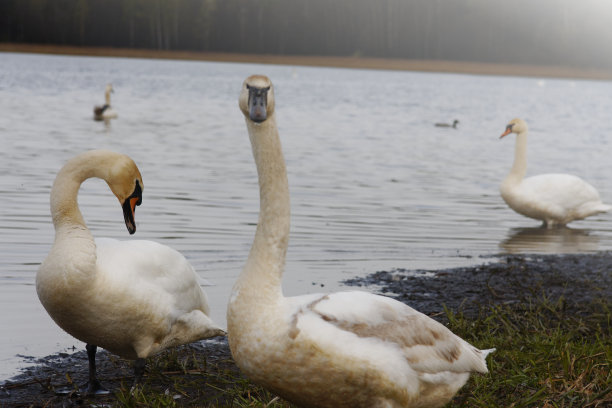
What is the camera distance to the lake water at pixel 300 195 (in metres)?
9.41

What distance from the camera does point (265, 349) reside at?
365 cm

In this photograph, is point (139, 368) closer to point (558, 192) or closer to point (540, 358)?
point (540, 358)

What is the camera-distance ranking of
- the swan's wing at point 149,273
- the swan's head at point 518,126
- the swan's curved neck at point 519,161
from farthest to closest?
the swan's head at point 518,126 < the swan's curved neck at point 519,161 < the swan's wing at point 149,273

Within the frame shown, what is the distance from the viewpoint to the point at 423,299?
7906 mm

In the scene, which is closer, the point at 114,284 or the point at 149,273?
the point at 114,284

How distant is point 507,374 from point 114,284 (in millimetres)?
2483

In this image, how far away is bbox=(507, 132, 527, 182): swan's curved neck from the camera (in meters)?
14.3

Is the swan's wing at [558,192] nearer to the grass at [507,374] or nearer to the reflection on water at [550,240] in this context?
the reflection on water at [550,240]

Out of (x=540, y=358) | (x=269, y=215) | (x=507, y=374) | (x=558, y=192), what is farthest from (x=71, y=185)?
(x=558, y=192)

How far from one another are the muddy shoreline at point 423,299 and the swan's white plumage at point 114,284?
308 millimetres

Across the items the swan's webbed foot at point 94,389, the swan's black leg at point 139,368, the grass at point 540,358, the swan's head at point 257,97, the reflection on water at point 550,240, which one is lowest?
the reflection on water at point 550,240

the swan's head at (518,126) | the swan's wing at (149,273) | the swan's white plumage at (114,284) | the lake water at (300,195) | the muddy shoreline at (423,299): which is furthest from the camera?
the swan's head at (518,126)

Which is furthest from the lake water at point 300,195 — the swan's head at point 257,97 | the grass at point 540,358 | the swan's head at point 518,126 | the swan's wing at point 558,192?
the swan's head at point 257,97

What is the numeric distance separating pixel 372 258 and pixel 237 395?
5.32 meters
